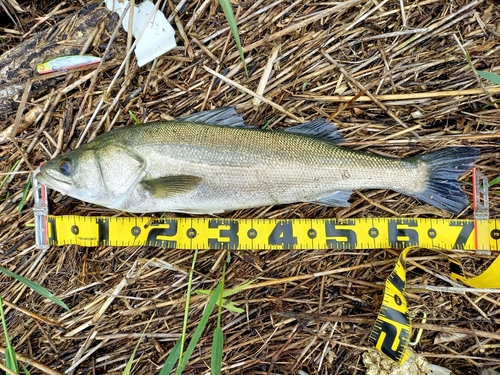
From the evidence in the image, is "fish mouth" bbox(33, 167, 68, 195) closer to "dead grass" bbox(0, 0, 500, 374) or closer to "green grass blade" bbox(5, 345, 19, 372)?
"dead grass" bbox(0, 0, 500, 374)

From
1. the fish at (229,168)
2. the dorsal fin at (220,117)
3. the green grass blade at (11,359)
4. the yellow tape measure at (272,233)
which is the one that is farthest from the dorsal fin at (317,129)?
the green grass blade at (11,359)

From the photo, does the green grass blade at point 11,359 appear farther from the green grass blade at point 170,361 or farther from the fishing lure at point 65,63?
the fishing lure at point 65,63

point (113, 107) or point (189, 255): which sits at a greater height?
point (113, 107)

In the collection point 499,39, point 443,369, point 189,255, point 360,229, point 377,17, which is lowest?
point 443,369

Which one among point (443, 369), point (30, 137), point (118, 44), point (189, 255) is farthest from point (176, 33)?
point (443, 369)

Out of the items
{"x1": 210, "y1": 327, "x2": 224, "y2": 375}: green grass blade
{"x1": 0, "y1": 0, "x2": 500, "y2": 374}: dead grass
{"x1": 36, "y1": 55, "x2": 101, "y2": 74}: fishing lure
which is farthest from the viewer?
{"x1": 36, "y1": 55, "x2": 101, "y2": 74}: fishing lure

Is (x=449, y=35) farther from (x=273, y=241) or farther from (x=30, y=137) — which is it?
(x=30, y=137)

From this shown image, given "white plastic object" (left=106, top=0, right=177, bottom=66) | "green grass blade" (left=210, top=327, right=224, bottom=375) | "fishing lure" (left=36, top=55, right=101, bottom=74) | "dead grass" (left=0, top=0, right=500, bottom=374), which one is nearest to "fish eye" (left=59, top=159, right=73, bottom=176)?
"dead grass" (left=0, top=0, right=500, bottom=374)
